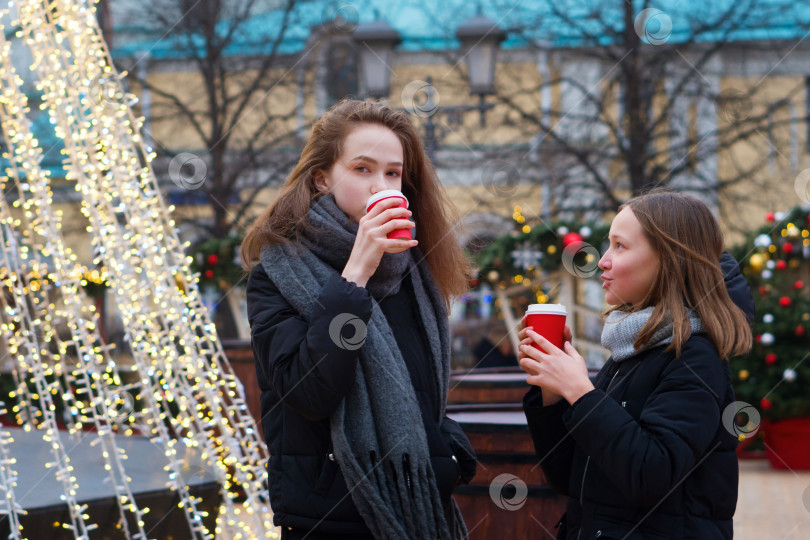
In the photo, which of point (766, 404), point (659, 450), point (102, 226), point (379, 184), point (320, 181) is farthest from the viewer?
point (766, 404)

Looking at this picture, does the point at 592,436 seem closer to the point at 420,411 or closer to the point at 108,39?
the point at 420,411

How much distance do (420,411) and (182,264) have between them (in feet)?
8.06

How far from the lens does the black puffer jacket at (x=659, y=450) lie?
1.75 metres

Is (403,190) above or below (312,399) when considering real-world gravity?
above

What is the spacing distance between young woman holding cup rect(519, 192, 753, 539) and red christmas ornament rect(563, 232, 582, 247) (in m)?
5.89

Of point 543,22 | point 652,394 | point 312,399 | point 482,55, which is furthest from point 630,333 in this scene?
point 543,22

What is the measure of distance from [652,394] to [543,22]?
36.0 ft

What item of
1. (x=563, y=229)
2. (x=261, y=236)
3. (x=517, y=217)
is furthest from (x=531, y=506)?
(x=517, y=217)

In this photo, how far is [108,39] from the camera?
11.1 m

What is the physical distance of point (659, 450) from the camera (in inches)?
68.8

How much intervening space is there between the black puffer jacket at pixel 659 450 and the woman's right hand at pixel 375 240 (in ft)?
1.64

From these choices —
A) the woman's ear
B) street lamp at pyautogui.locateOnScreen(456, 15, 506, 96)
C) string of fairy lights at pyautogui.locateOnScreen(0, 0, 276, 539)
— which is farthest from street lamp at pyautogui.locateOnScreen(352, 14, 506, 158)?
the woman's ear

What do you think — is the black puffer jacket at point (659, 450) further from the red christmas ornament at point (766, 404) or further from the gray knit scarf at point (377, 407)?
the red christmas ornament at point (766, 404)

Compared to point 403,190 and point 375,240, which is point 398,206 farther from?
point 403,190
